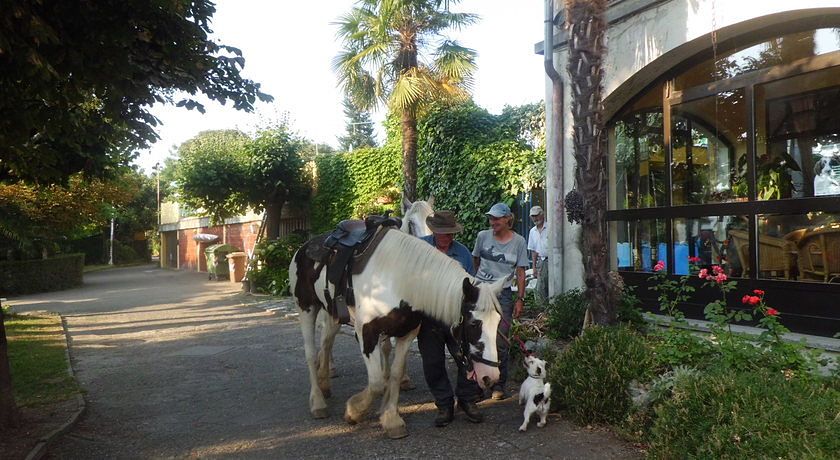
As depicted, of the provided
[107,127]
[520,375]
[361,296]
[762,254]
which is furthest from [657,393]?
[107,127]

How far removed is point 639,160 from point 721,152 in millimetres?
1197

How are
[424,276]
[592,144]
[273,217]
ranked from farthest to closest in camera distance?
[273,217]
[592,144]
[424,276]

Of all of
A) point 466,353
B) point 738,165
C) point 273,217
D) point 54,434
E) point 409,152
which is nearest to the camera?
point 466,353

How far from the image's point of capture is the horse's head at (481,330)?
3.83 metres

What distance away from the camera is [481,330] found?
3914 mm

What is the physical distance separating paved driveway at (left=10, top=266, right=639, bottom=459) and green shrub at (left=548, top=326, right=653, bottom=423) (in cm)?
18

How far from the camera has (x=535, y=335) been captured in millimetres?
6453

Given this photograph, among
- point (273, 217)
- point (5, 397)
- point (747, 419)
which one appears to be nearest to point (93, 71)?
point (5, 397)

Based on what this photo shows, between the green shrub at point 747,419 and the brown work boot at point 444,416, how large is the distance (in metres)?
1.59

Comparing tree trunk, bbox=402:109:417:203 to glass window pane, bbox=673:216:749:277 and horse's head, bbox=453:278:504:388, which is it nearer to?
glass window pane, bbox=673:216:749:277

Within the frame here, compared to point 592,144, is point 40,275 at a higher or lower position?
lower

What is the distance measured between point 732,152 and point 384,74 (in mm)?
7554

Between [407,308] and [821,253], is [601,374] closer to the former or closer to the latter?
[407,308]

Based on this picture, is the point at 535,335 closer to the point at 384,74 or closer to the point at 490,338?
the point at 490,338
